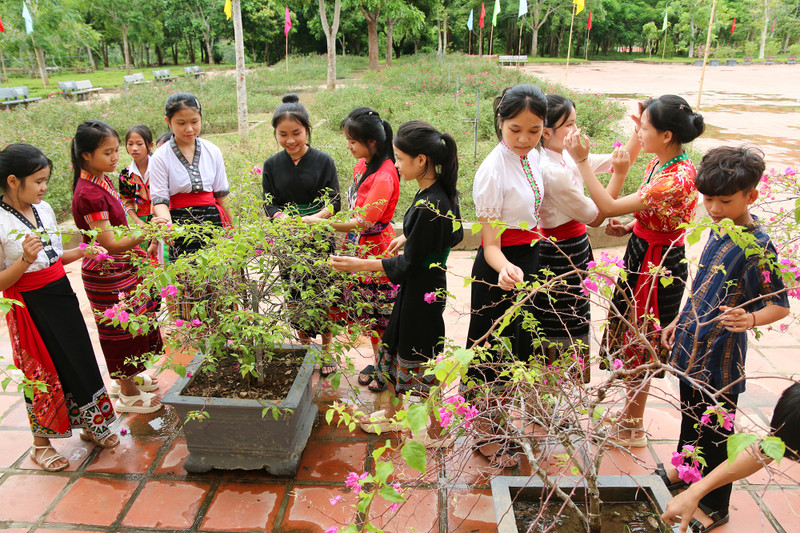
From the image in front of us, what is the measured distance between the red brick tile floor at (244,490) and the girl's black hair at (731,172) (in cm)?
74

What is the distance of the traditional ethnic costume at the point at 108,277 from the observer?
2.66 meters

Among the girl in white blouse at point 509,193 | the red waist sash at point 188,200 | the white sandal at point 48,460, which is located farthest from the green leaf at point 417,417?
the red waist sash at point 188,200

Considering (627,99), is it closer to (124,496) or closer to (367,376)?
(367,376)

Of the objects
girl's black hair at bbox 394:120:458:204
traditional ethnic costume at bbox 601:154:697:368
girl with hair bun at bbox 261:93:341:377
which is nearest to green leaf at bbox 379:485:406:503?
traditional ethnic costume at bbox 601:154:697:368

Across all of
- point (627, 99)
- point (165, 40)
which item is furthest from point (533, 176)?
point (165, 40)

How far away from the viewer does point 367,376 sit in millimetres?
3264

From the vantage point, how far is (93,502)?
2.35m

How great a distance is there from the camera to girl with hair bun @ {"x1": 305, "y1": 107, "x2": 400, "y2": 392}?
277 cm

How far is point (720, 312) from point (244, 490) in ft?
6.71

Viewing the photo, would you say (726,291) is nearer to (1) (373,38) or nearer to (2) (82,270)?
(2) (82,270)

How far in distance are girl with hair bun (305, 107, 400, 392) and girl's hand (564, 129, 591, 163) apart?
87 cm

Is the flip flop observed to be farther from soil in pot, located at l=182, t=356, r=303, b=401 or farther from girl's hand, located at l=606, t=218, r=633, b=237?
girl's hand, located at l=606, t=218, r=633, b=237

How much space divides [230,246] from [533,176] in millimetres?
1270

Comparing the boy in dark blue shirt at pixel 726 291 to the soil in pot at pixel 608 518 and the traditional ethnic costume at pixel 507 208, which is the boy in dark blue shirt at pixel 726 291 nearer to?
the soil in pot at pixel 608 518
